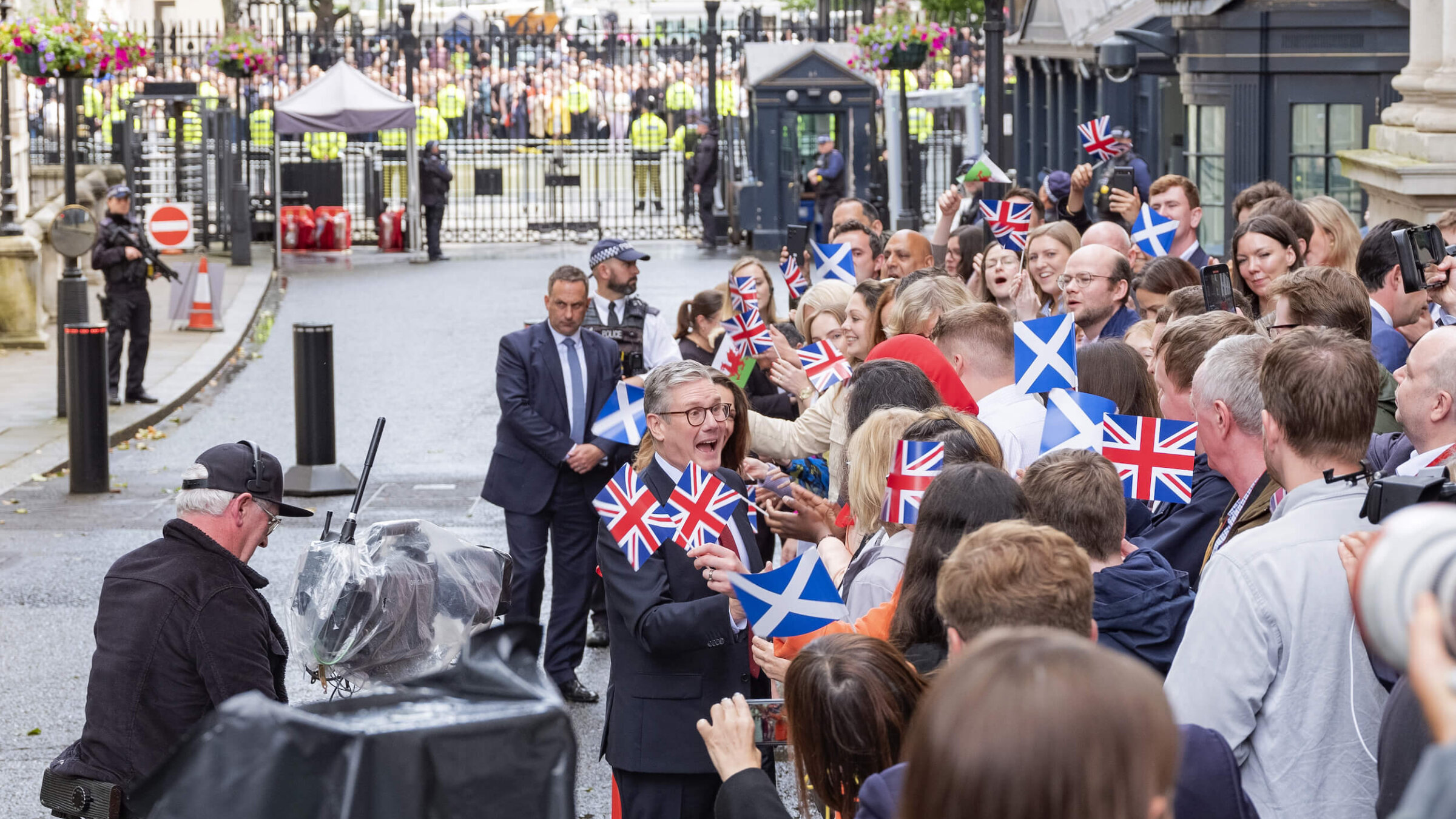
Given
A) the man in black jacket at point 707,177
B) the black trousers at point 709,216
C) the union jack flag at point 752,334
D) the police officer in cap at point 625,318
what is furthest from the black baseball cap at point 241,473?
the black trousers at point 709,216

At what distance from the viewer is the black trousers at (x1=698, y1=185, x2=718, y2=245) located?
2706 centimetres

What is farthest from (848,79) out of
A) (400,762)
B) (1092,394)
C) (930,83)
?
(400,762)

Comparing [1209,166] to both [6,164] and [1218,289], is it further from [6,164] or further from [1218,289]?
[6,164]

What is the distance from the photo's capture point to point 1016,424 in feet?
18.8

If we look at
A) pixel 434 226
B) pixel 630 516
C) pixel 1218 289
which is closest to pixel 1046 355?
pixel 1218 289

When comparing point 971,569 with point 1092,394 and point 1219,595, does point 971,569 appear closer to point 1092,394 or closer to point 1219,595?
point 1219,595

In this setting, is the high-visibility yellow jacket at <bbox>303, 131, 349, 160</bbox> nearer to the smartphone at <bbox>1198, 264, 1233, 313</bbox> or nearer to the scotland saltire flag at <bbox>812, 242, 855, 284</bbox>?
the scotland saltire flag at <bbox>812, 242, 855, 284</bbox>

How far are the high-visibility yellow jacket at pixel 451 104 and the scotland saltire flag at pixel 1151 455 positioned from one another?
95.3 ft

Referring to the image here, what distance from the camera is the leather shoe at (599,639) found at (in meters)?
8.24

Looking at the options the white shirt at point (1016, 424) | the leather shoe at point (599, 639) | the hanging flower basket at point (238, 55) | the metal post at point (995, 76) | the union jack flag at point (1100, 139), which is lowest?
the leather shoe at point (599, 639)

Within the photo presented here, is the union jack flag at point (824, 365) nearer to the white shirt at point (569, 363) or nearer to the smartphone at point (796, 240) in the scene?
the white shirt at point (569, 363)

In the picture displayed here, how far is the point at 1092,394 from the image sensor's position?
17.9 ft

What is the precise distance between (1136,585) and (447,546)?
→ 77.4 inches

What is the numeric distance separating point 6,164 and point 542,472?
40.0 ft
